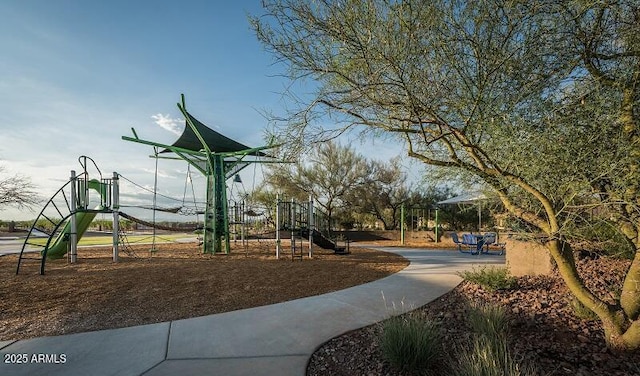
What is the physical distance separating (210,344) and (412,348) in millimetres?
2108

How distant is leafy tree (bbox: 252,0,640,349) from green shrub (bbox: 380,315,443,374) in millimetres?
1484

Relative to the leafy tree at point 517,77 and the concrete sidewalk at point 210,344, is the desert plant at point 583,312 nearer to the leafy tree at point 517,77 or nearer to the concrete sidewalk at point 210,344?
the leafy tree at point 517,77

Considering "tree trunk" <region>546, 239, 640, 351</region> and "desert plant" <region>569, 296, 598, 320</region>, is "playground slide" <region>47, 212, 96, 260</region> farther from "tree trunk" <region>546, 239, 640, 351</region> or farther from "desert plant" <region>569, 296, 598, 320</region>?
"desert plant" <region>569, 296, 598, 320</region>

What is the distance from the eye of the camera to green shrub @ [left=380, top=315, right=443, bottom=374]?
3.17 m

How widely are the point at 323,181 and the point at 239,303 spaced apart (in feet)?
54.9

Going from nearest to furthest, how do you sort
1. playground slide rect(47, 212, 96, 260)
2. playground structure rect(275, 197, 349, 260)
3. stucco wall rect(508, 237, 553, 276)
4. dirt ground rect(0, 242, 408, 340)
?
dirt ground rect(0, 242, 408, 340), stucco wall rect(508, 237, 553, 276), playground slide rect(47, 212, 96, 260), playground structure rect(275, 197, 349, 260)

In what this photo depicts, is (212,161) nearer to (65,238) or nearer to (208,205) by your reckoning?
(208,205)

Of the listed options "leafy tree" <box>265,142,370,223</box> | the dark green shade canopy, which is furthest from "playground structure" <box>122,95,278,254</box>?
"leafy tree" <box>265,142,370,223</box>

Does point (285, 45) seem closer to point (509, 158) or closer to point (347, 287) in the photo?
point (509, 158)

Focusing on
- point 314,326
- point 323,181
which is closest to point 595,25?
point 314,326

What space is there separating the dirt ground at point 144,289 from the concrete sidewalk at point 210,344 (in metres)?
0.47

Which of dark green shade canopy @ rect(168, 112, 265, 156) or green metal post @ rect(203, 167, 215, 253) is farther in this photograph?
dark green shade canopy @ rect(168, 112, 265, 156)

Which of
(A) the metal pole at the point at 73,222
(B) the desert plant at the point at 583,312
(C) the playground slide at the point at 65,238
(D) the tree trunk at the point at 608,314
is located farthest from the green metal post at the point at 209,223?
(D) the tree trunk at the point at 608,314

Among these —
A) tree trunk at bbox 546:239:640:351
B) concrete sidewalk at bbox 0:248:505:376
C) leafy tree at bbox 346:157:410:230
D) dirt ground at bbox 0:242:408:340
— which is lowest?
dirt ground at bbox 0:242:408:340
